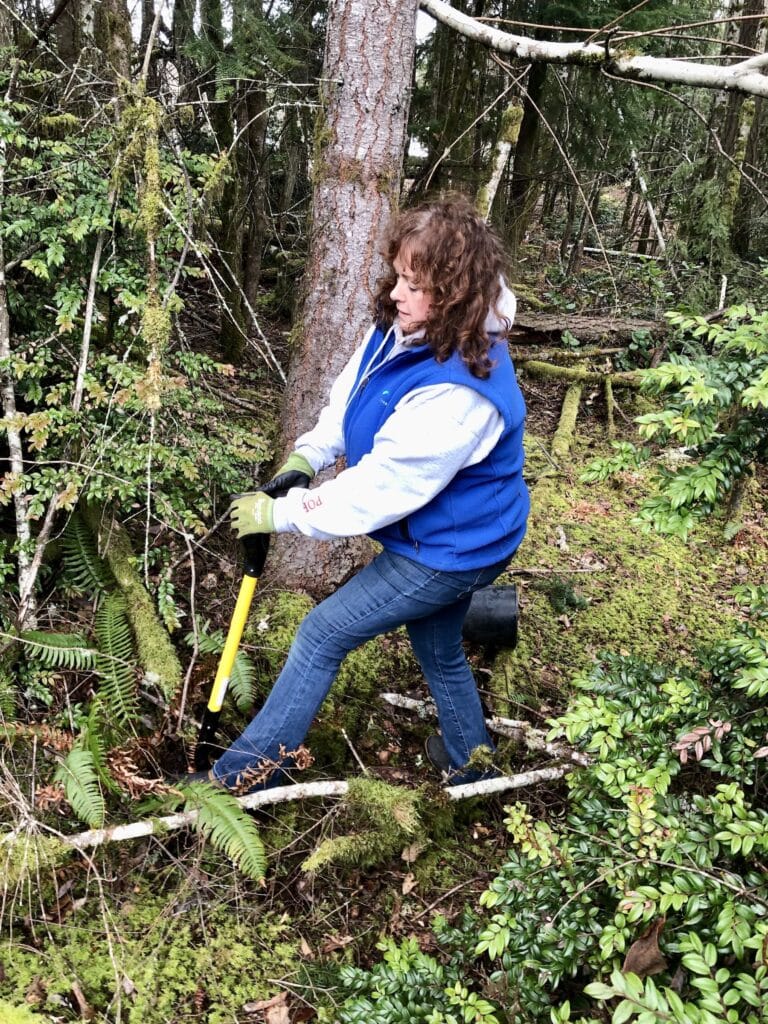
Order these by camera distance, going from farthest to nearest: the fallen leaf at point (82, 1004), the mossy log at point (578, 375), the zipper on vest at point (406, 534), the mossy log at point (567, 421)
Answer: the mossy log at point (578, 375) < the mossy log at point (567, 421) < the zipper on vest at point (406, 534) < the fallen leaf at point (82, 1004)

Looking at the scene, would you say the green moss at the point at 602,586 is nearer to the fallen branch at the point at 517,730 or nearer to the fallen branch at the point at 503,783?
the fallen branch at the point at 517,730

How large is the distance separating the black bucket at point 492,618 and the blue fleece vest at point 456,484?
1.17 metres

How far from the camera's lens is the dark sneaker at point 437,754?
3365mm

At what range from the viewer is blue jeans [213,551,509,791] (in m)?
2.68

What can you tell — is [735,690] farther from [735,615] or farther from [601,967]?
[735,615]

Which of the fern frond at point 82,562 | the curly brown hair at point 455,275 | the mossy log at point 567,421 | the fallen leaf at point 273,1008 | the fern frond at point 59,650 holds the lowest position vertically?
the fallen leaf at point 273,1008

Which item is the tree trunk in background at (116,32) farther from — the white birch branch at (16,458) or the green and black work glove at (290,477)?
the green and black work glove at (290,477)

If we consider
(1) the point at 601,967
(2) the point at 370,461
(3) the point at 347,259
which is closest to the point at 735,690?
(1) the point at 601,967

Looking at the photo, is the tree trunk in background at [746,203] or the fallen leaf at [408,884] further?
Answer: the tree trunk in background at [746,203]

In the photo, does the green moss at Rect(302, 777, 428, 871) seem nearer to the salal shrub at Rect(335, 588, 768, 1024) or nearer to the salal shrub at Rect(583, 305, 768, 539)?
the salal shrub at Rect(335, 588, 768, 1024)

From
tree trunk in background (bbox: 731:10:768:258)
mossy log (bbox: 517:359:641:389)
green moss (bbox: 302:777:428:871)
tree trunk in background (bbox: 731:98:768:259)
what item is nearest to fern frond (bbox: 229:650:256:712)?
green moss (bbox: 302:777:428:871)

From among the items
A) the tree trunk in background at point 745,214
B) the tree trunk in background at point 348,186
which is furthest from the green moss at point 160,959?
the tree trunk in background at point 745,214

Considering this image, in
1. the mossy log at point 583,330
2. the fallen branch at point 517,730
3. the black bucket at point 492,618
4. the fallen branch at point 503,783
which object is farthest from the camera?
the mossy log at point 583,330

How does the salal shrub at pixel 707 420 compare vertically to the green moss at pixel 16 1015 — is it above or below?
above
